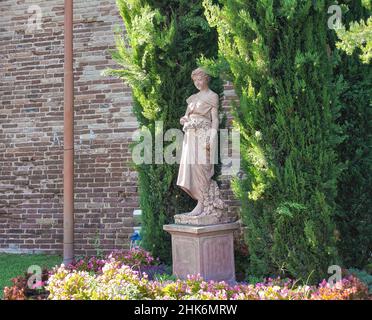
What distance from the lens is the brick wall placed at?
7691 mm

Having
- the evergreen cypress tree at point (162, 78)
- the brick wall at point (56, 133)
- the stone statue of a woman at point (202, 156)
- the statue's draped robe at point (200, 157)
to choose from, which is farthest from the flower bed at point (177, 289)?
the brick wall at point (56, 133)

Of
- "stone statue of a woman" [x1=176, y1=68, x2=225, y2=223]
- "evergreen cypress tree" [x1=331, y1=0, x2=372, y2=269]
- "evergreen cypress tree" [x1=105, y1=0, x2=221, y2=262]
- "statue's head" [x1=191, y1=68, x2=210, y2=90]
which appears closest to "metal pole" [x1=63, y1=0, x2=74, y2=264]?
"evergreen cypress tree" [x1=105, y1=0, x2=221, y2=262]

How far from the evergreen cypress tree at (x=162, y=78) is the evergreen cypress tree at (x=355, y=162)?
1732mm

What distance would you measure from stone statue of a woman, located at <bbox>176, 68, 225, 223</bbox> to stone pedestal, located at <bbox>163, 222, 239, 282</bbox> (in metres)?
0.17

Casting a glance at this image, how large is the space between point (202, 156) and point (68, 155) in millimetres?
2146

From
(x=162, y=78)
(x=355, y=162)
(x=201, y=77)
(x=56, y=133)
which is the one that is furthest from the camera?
(x=56, y=133)

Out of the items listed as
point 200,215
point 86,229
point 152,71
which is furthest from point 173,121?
point 86,229

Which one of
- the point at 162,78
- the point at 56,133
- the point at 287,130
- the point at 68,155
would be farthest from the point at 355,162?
the point at 56,133

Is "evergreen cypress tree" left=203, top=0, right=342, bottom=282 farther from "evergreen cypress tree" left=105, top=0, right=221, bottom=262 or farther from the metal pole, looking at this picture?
the metal pole

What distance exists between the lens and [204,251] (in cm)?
494

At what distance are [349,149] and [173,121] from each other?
2278 mm

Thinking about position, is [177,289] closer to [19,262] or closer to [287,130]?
[287,130]

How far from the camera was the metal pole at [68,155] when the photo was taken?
6.14 meters
